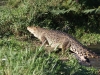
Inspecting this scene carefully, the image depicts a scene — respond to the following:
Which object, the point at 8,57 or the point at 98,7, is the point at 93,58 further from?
the point at 8,57

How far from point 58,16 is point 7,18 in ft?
5.87

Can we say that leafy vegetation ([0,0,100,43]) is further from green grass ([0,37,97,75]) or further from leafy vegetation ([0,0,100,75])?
green grass ([0,37,97,75])

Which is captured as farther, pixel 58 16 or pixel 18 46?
pixel 58 16

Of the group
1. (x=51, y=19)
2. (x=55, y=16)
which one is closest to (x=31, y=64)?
(x=51, y=19)

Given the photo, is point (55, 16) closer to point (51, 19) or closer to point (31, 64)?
point (51, 19)

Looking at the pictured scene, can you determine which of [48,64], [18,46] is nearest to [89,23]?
[18,46]

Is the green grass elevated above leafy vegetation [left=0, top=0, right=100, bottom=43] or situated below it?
above

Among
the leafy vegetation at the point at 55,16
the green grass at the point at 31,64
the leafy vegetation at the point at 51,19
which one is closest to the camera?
the green grass at the point at 31,64

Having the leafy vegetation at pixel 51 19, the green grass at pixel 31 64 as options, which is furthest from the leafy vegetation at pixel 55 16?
the green grass at pixel 31 64

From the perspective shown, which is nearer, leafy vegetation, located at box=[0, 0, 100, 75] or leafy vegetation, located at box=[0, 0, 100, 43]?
leafy vegetation, located at box=[0, 0, 100, 75]

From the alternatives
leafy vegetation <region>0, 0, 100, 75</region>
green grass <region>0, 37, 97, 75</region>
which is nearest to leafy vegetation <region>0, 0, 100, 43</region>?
leafy vegetation <region>0, 0, 100, 75</region>

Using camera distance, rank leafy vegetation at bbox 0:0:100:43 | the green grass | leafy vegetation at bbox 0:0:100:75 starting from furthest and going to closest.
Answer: leafy vegetation at bbox 0:0:100:43
leafy vegetation at bbox 0:0:100:75
the green grass

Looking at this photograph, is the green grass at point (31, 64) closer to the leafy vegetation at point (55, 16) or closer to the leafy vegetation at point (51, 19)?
the leafy vegetation at point (51, 19)

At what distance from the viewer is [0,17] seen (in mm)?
11633
